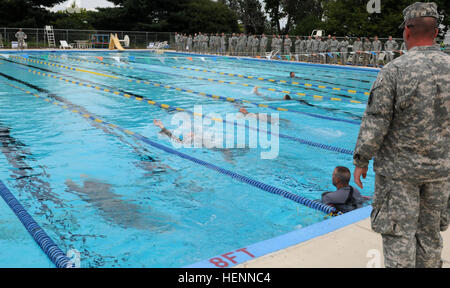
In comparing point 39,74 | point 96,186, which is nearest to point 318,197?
point 96,186

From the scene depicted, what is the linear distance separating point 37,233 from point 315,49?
2052 centimetres

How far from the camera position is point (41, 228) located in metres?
3.94

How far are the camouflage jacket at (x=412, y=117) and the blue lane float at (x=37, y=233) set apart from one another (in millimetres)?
2490

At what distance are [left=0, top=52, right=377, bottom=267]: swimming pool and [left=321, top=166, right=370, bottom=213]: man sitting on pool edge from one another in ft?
0.63

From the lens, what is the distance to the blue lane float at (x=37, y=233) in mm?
3367

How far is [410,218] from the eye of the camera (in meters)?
2.07

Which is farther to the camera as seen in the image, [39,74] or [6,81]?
[39,74]

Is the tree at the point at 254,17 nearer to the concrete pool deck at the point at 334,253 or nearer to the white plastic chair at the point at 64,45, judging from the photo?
the white plastic chair at the point at 64,45

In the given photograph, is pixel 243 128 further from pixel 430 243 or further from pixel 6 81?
pixel 6 81

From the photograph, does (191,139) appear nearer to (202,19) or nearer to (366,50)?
(366,50)

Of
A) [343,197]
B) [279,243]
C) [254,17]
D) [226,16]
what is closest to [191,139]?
[343,197]

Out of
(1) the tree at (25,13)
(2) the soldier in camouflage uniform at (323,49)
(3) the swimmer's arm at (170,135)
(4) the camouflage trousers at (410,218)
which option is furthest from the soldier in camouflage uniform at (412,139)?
(1) the tree at (25,13)

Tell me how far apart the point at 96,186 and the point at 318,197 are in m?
2.71
